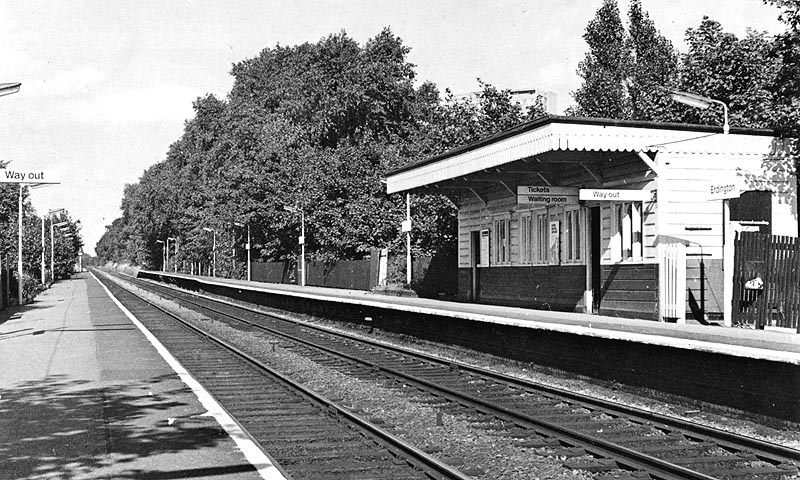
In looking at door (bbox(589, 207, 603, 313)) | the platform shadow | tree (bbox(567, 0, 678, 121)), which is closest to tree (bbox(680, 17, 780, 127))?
door (bbox(589, 207, 603, 313))

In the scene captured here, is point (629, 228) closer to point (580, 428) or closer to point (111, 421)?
point (580, 428)

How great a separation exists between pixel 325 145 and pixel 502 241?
37.5 m

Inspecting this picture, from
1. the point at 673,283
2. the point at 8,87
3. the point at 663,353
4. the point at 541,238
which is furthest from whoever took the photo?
the point at 541,238

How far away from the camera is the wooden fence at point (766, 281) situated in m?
13.9

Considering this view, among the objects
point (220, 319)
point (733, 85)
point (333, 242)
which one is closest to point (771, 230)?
point (733, 85)

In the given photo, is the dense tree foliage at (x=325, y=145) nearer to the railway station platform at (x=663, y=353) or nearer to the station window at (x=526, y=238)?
the station window at (x=526, y=238)

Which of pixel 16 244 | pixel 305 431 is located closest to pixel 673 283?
pixel 305 431

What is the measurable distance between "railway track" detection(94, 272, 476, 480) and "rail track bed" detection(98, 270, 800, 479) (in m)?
0.54

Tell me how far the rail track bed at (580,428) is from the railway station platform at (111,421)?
2141 mm

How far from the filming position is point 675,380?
1101 cm

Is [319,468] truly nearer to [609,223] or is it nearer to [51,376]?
[51,376]

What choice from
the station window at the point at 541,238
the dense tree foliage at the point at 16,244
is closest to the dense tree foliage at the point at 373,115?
the station window at the point at 541,238

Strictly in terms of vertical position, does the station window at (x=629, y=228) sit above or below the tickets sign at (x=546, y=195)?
below

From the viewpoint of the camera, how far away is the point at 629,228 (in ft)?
60.7
